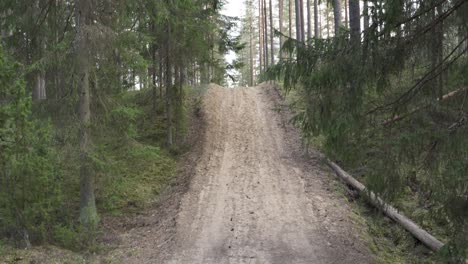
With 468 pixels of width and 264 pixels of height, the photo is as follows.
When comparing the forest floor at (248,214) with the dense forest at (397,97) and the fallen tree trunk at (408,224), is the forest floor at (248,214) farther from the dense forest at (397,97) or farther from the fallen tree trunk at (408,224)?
the dense forest at (397,97)

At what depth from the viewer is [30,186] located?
307 inches

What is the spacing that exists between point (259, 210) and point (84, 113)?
4841mm

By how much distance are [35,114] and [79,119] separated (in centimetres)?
98

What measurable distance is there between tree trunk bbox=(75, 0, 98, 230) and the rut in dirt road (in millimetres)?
2150

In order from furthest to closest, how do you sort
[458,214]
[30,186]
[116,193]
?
[116,193]
[30,186]
[458,214]

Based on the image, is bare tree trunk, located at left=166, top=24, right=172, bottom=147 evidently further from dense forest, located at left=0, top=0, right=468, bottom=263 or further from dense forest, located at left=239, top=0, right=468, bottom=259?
dense forest, located at left=239, top=0, right=468, bottom=259

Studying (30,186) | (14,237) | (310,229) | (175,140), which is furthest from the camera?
(175,140)

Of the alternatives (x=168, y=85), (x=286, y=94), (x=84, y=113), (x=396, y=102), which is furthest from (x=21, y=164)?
(x=168, y=85)

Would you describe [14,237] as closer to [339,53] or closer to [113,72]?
→ [113,72]

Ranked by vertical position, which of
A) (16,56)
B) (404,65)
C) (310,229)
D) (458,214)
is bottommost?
(310,229)

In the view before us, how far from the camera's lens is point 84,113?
980 centimetres

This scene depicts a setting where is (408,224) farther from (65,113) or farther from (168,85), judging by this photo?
(168,85)

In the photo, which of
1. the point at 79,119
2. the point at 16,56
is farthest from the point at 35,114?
the point at 16,56

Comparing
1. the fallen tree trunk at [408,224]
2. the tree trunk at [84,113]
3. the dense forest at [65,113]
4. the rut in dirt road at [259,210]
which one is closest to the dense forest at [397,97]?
the fallen tree trunk at [408,224]
